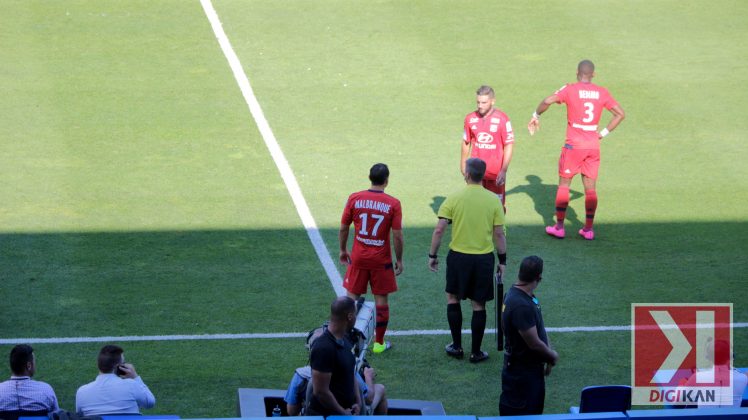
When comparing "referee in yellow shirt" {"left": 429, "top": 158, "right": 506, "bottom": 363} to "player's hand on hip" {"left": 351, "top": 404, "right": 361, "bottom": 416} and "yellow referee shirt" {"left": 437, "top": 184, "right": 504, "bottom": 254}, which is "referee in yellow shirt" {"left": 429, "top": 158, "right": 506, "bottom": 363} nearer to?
"yellow referee shirt" {"left": 437, "top": 184, "right": 504, "bottom": 254}

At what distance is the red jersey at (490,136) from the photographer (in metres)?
12.5

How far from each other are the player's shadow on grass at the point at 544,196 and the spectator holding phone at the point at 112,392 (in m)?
7.35

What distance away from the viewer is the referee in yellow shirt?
10031 mm

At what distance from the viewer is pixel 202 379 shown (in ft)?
32.1

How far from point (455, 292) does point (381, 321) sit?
767 millimetres

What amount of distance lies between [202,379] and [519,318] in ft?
10.7

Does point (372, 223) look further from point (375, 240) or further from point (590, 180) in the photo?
point (590, 180)

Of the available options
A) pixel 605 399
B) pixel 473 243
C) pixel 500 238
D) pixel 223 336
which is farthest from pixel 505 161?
pixel 605 399

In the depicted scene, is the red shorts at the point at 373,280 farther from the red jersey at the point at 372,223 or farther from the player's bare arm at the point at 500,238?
the player's bare arm at the point at 500,238

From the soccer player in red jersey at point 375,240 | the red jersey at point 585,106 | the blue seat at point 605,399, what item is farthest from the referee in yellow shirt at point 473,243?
the red jersey at point 585,106

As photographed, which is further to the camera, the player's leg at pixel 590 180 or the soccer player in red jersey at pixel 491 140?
the player's leg at pixel 590 180

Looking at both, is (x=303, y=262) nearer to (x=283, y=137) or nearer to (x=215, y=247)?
(x=215, y=247)

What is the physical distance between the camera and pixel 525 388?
323 inches

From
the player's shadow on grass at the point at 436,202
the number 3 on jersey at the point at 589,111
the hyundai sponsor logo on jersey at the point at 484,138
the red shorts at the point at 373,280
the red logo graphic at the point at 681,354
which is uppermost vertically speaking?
the number 3 on jersey at the point at 589,111
